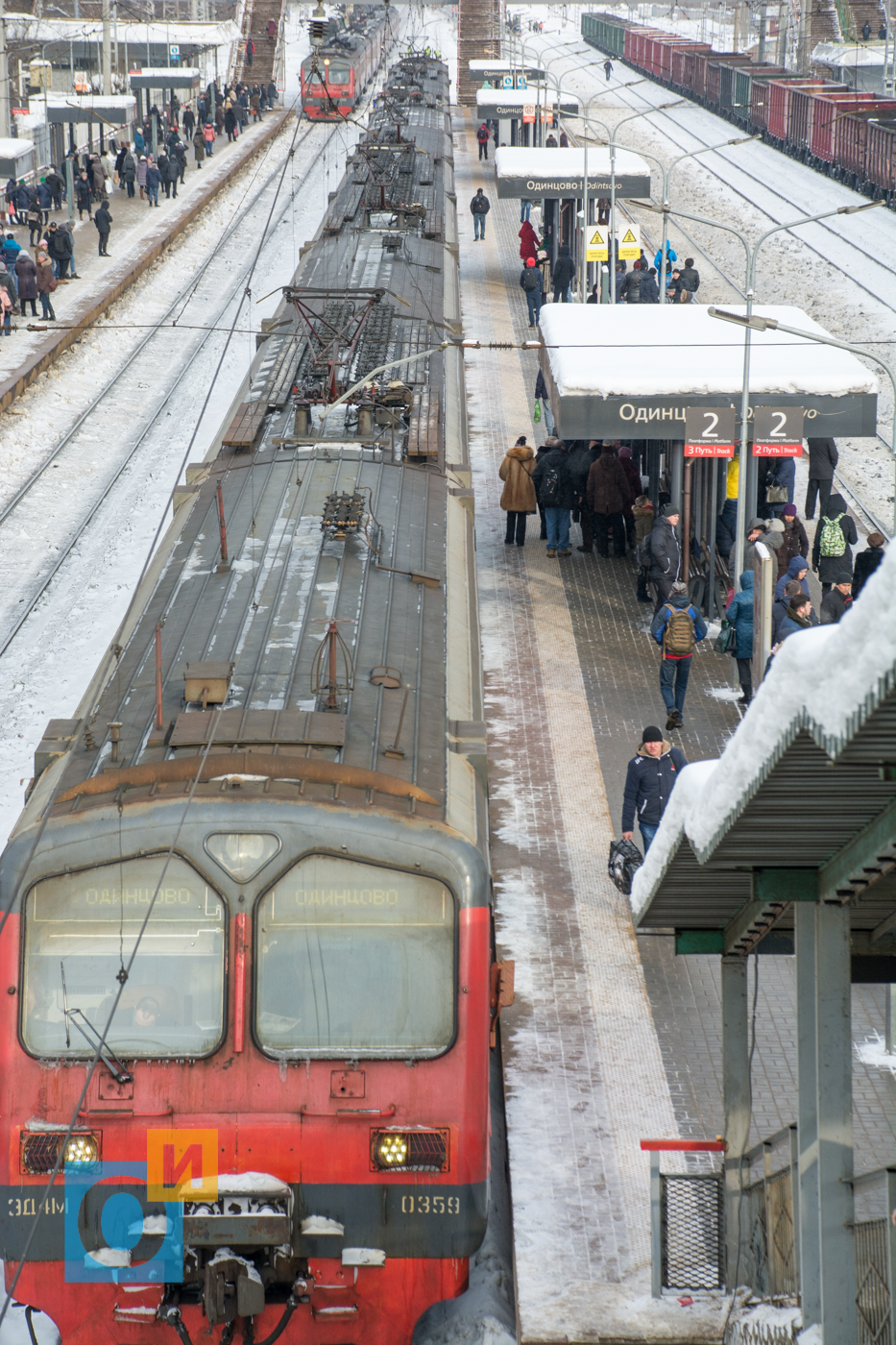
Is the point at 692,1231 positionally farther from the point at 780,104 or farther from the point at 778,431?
the point at 780,104

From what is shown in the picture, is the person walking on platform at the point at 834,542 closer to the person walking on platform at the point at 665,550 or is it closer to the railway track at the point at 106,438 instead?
the person walking on platform at the point at 665,550

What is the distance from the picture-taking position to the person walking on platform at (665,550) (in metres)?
16.1

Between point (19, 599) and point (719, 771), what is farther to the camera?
point (19, 599)

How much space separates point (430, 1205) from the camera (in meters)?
6.93

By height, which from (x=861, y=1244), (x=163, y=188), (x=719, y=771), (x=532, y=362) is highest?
(x=163, y=188)

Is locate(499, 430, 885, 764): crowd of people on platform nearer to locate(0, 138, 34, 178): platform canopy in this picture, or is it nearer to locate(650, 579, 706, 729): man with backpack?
locate(650, 579, 706, 729): man with backpack

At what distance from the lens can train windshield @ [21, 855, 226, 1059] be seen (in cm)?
685

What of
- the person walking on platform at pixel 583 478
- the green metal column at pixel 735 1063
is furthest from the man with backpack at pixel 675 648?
the green metal column at pixel 735 1063

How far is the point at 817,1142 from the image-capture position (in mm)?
4957

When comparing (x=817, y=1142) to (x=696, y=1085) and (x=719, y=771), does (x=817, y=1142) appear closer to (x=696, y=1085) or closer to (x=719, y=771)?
(x=719, y=771)

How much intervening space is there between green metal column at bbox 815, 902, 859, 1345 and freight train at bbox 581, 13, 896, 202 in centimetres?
4085

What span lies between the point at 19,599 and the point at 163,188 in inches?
1241

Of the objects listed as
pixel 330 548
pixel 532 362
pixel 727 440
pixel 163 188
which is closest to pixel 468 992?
pixel 330 548

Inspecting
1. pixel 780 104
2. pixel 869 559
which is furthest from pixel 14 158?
pixel 780 104
